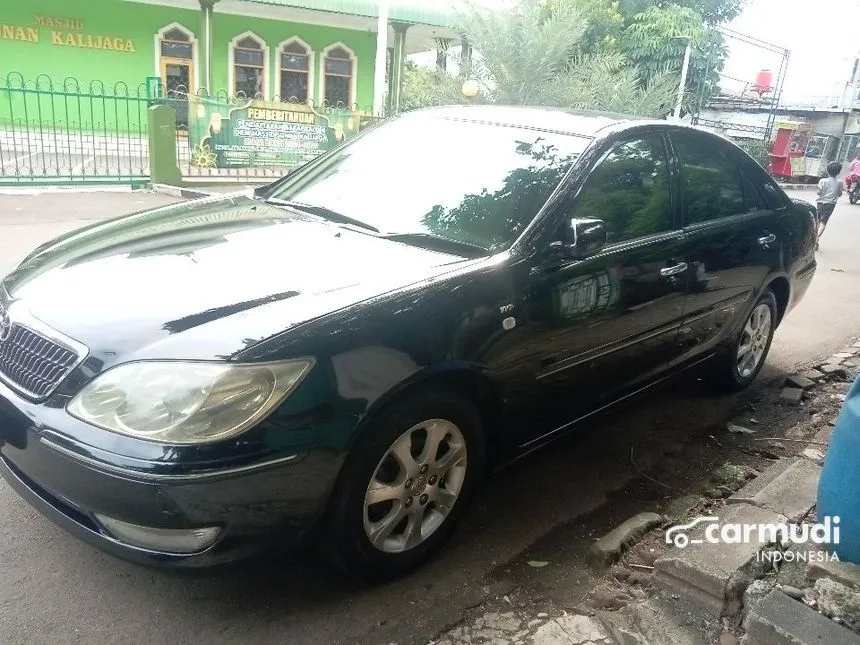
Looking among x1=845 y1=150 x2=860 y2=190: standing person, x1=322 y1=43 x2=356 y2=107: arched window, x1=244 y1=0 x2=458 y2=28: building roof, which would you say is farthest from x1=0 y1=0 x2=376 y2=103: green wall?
x1=845 y1=150 x2=860 y2=190: standing person

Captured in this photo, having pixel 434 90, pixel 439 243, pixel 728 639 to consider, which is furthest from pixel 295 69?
→ pixel 728 639

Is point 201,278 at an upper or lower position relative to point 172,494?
upper

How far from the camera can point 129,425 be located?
2.05 m

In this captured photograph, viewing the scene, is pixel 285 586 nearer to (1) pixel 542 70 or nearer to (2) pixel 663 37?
(1) pixel 542 70

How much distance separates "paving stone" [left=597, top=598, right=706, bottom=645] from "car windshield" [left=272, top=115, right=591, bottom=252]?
141cm

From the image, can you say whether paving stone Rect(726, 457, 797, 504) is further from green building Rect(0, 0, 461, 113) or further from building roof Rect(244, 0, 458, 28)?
building roof Rect(244, 0, 458, 28)

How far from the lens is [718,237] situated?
3877mm

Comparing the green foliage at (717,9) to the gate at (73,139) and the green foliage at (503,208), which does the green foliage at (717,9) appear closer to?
the gate at (73,139)

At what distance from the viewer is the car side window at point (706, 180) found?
378 cm

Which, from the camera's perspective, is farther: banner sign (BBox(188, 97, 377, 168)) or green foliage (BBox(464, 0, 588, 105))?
banner sign (BBox(188, 97, 377, 168))

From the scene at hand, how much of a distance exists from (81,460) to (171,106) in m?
10.9

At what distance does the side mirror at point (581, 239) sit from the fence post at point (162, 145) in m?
10.2

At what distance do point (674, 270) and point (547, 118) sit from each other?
0.96 meters

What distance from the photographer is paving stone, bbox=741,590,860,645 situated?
1997 mm
